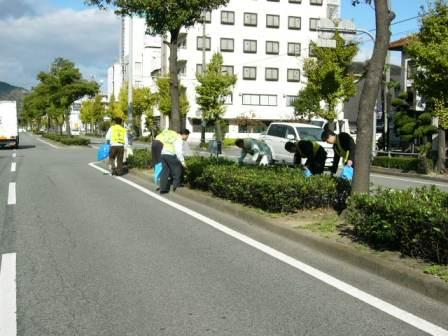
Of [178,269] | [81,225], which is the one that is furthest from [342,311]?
[81,225]

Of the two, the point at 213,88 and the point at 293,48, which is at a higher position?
the point at 293,48

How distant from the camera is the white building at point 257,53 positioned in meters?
57.8

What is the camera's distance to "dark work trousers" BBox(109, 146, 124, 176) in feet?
53.7

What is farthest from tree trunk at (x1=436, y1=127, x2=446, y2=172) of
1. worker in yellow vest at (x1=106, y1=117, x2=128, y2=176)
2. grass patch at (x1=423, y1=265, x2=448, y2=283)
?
grass patch at (x1=423, y1=265, x2=448, y2=283)

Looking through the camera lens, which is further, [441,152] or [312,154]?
[441,152]

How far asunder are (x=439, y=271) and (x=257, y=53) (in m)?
56.4

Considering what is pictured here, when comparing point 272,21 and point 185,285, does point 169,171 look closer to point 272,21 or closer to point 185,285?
point 185,285

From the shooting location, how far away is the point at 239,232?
7.59m

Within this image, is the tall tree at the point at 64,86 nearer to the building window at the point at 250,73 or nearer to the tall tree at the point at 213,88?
the tall tree at the point at 213,88

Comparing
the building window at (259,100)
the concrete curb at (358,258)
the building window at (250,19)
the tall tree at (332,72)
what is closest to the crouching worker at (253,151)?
the concrete curb at (358,258)

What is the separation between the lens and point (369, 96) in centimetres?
713

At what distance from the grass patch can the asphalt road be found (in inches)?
10.7

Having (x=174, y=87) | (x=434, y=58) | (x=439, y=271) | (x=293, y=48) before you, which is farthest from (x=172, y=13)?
(x=293, y=48)

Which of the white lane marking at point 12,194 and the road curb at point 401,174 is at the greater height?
the white lane marking at point 12,194
